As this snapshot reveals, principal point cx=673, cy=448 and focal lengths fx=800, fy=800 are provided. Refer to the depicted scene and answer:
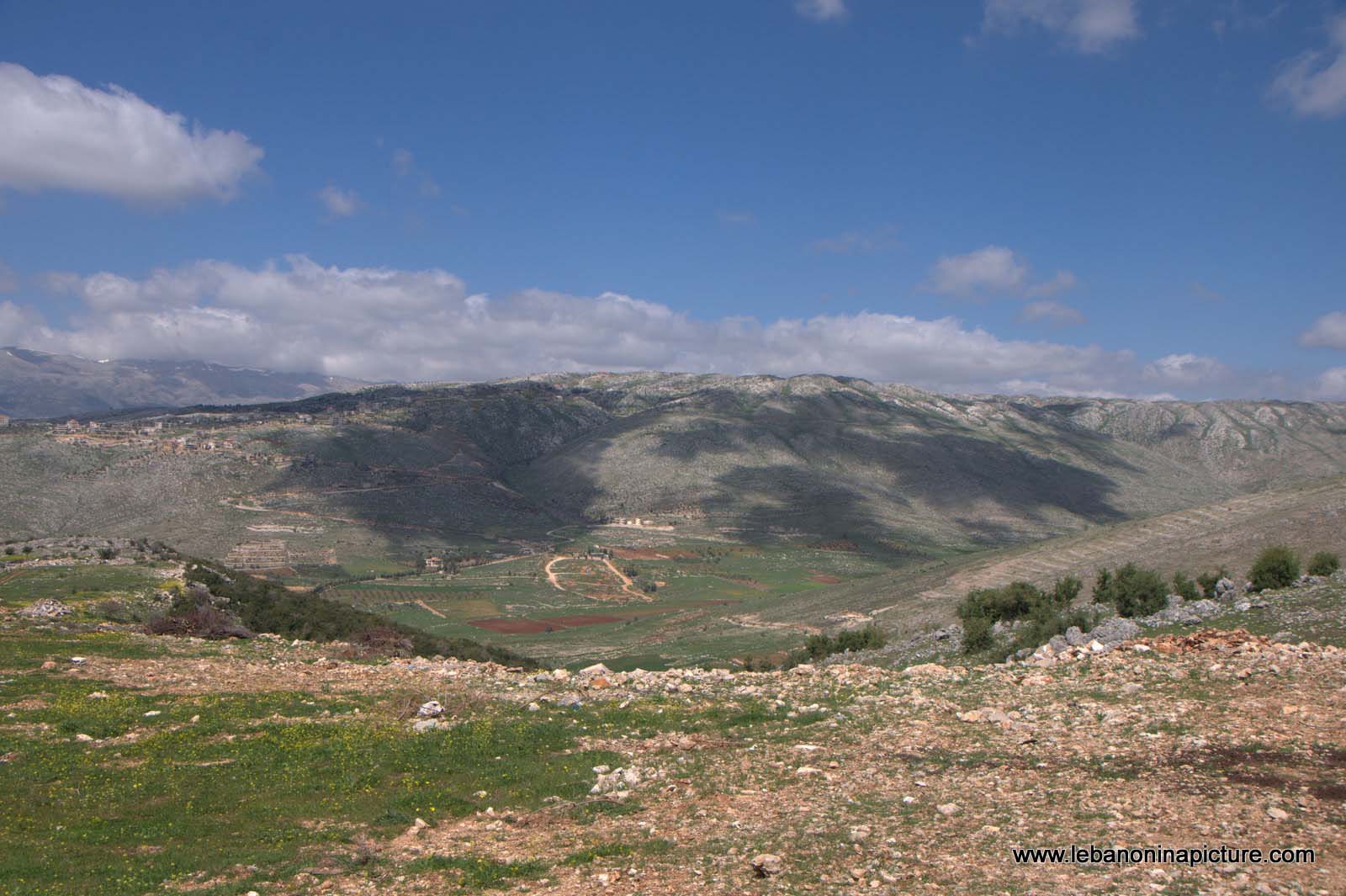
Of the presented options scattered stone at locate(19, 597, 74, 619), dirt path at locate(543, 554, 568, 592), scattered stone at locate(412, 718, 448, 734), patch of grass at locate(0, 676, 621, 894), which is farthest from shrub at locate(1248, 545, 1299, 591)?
dirt path at locate(543, 554, 568, 592)

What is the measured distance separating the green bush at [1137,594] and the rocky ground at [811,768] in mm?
12720

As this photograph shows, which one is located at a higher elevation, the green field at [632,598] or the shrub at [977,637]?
the shrub at [977,637]

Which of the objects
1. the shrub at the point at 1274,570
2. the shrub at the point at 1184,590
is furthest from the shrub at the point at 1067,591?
the shrub at the point at 1274,570

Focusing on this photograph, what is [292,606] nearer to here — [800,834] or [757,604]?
[800,834]

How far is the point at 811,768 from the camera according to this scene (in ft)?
48.4

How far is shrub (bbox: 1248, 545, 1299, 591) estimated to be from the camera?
1430 inches

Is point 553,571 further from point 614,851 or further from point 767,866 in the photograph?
point 767,866

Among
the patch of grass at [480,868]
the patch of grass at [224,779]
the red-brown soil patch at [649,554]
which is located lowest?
the red-brown soil patch at [649,554]

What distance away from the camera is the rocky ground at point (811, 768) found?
10.9m

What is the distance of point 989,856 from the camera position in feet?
36.1

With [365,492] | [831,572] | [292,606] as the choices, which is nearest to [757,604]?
[831,572]

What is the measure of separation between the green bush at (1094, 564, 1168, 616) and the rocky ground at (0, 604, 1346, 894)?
12720 millimetres

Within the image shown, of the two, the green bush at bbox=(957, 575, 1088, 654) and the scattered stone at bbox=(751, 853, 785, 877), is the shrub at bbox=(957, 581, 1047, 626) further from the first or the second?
the scattered stone at bbox=(751, 853, 785, 877)

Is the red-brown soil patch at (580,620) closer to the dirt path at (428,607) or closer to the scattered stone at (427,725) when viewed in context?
the dirt path at (428,607)
